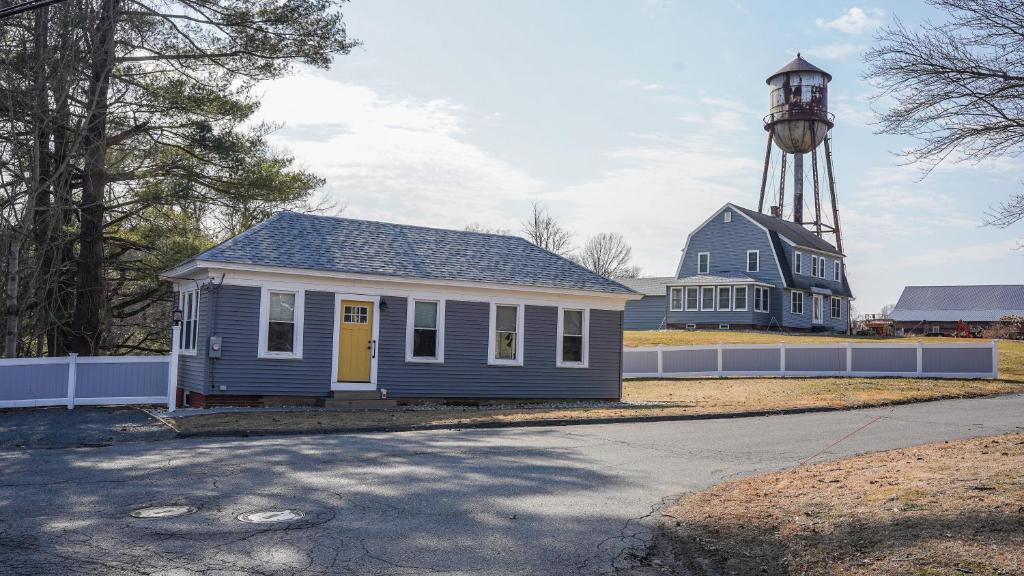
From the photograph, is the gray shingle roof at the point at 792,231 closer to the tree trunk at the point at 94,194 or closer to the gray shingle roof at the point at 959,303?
the gray shingle roof at the point at 959,303

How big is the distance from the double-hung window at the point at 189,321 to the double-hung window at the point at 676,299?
3572 centimetres

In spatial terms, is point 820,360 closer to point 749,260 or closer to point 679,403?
point 679,403

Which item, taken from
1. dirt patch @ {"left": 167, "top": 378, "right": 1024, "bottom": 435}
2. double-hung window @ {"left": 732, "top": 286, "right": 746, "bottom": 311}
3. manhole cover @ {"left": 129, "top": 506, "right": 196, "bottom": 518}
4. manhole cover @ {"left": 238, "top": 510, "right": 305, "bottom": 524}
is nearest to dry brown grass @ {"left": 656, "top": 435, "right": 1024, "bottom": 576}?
manhole cover @ {"left": 238, "top": 510, "right": 305, "bottom": 524}

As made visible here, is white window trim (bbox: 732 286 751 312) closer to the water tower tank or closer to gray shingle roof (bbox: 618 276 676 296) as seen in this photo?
gray shingle roof (bbox: 618 276 676 296)

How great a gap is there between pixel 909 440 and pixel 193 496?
35.9 feet

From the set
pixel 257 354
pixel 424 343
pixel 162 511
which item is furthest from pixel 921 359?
pixel 162 511

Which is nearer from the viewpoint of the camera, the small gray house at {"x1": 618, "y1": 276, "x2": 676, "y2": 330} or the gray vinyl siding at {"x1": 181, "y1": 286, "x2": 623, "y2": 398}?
the gray vinyl siding at {"x1": 181, "y1": 286, "x2": 623, "y2": 398}

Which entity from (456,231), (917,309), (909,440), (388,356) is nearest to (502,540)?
(909,440)

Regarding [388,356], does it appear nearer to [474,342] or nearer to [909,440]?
[474,342]

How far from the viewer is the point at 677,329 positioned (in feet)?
169

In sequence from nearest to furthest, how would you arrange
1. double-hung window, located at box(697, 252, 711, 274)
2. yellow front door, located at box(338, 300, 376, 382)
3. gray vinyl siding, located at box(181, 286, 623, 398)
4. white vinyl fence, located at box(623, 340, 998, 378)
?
gray vinyl siding, located at box(181, 286, 623, 398) → yellow front door, located at box(338, 300, 376, 382) → white vinyl fence, located at box(623, 340, 998, 378) → double-hung window, located at box(697, 252, 711, 274)

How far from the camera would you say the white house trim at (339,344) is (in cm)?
1970

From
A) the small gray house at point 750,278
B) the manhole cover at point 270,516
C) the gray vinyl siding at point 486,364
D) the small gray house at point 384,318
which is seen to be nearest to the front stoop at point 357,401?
the small gray house at point 384,318

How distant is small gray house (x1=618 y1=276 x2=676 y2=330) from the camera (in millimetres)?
54119
